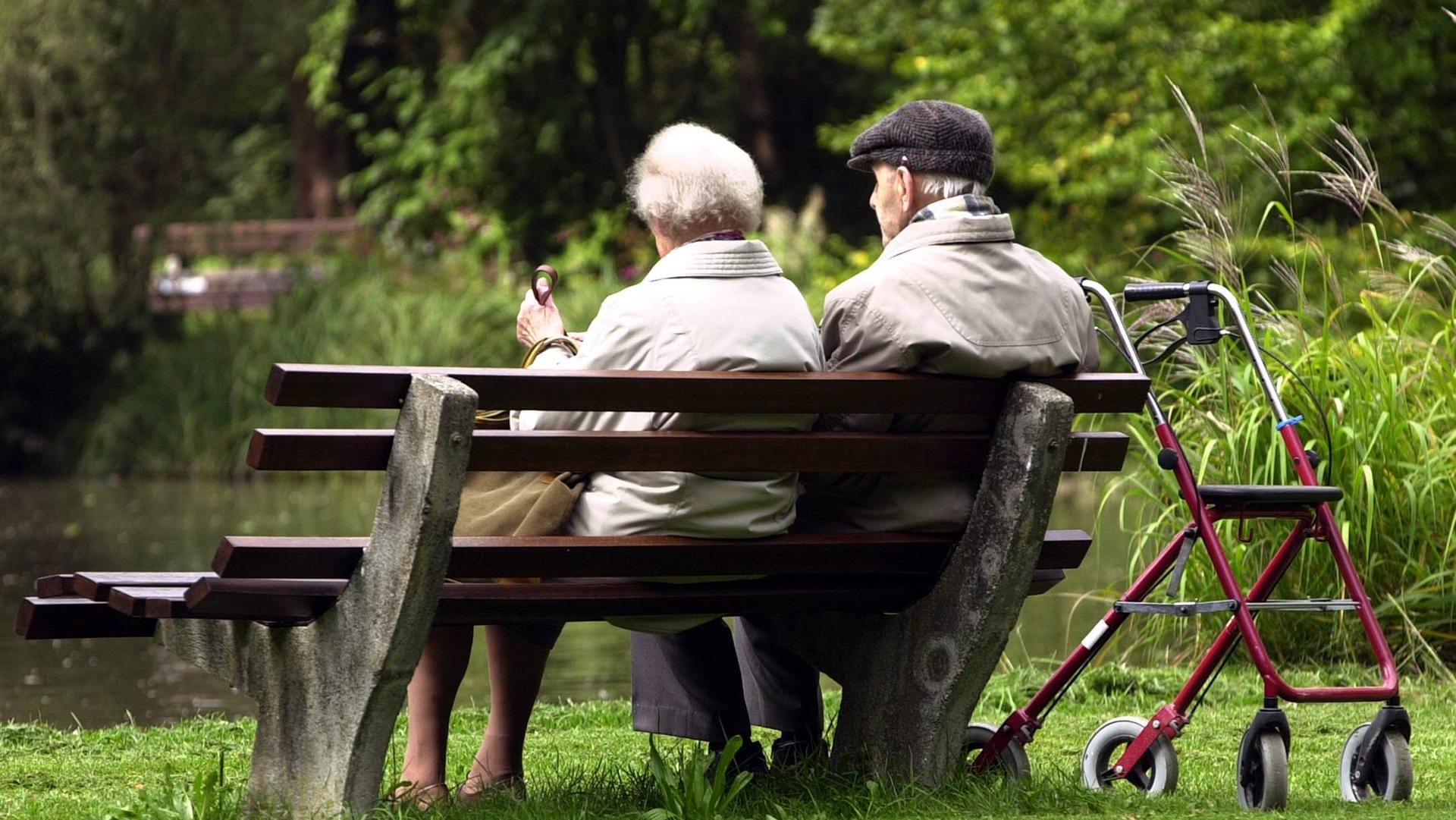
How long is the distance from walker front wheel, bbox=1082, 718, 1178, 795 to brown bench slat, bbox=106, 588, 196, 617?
1860mm

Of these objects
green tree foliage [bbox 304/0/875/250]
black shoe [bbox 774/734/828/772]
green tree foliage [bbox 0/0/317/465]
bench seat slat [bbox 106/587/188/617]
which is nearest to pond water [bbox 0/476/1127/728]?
green tree foliage [bbox 0/0/317/465]

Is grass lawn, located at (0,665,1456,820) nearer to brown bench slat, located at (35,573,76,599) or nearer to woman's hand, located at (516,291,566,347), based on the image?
brown bench slat, located at (35,573,76,599)

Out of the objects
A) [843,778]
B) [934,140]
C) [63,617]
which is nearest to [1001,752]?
[843,778]

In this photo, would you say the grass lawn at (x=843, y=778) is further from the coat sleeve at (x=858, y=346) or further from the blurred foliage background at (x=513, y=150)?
the blurred foliage background at (x=513, y=150)

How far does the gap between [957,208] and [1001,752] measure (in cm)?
115

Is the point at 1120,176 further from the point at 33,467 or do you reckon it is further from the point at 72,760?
the point at 72,760

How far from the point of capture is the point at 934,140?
4.05 meters

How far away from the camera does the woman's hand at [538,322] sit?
4.13 meters

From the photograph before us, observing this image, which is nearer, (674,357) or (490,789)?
(674,357)

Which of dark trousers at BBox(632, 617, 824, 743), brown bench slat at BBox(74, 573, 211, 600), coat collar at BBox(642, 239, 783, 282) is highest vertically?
coat collar at BBox(642, 239, 783, 282)

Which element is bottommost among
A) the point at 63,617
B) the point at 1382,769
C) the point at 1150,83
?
the point at 1382,769

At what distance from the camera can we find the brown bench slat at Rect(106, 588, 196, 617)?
11.4 feet

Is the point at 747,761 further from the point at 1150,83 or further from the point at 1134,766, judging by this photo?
the point at 1150,83

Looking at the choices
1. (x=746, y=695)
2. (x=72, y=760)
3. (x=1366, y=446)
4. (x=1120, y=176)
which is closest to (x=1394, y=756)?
(x=746, y=695)
